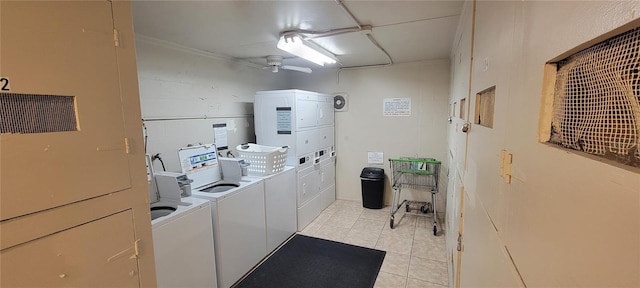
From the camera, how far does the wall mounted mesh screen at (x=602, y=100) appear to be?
347mm

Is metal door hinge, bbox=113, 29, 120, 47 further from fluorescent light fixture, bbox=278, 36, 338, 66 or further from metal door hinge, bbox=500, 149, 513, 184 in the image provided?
metal door hinge, bbox=500, 149, 513, 184

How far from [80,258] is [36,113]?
630mm

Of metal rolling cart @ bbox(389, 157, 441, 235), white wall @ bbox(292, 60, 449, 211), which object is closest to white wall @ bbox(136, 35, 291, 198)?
white wall @ bbox(292, 60, 449, 211)

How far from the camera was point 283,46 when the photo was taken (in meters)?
2.62

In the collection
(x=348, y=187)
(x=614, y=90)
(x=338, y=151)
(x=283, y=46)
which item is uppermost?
A: (x=283, y=46)

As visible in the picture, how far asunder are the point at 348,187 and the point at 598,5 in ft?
15.2

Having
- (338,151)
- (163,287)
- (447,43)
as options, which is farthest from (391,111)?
(163,287)

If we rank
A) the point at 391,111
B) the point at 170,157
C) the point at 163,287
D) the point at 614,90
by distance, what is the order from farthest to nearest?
the point at 391,111 → the point at 170,157 → the point at 163,287 → the point at 614,90

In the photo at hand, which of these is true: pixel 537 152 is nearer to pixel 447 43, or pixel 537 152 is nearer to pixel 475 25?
pixel 475 25

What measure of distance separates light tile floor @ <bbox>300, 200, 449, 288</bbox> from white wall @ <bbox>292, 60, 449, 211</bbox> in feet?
1.82

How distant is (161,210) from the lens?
2.25m

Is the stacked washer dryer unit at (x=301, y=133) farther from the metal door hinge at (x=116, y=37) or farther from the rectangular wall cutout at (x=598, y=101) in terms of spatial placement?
the rectangular wall cutout at (x=598, y=101)

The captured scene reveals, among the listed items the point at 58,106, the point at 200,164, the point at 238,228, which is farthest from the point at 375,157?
the point at 58,106

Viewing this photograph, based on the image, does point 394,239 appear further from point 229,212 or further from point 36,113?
point 36,113
